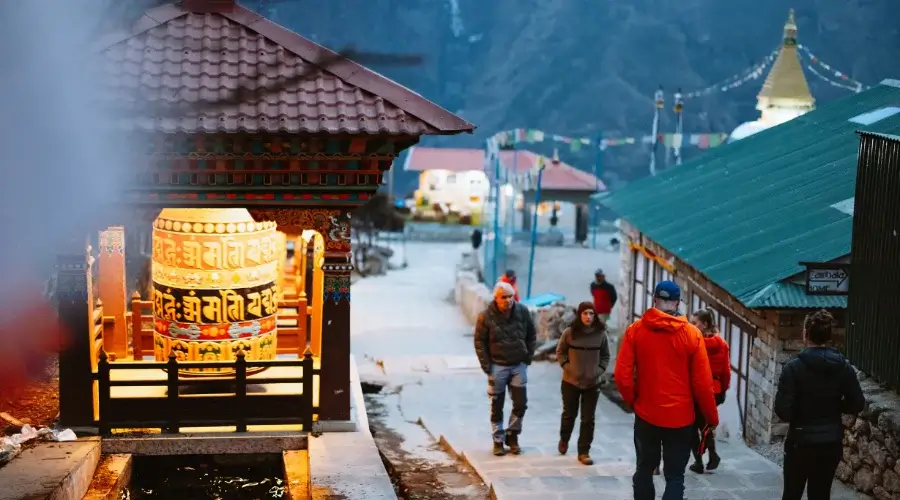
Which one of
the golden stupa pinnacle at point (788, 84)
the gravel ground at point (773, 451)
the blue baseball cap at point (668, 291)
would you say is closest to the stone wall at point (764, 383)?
the gravel ground at point (773, 451)

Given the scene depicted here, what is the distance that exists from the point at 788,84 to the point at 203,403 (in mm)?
24891

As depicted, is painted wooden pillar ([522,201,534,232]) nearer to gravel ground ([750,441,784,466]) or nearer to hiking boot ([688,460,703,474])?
gravel ground ([750,441,784,466])

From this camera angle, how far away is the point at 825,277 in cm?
1057

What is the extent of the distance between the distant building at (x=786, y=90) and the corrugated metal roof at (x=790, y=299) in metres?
20.5

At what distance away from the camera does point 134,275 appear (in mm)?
20203

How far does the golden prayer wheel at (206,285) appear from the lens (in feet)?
36.2

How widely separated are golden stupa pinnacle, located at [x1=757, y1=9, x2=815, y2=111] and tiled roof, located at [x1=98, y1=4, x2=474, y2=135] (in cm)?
2336

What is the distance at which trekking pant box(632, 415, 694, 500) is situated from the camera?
7.26 m

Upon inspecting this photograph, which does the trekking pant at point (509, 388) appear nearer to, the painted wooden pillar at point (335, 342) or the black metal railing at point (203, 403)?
the painted wooden pillar at point (335, 342)

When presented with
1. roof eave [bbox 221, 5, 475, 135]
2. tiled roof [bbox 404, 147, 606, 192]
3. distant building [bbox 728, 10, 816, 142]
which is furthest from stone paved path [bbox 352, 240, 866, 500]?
tiled roof [bbox 404, 147, 606, 192]

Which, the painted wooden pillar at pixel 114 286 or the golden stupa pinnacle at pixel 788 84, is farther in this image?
the golden stupa pinnacle at pixel 788 84

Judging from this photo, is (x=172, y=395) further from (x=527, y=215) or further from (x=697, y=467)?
(x=527, y=215)

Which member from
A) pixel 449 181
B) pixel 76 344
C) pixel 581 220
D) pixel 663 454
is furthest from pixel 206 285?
pixel 449 181

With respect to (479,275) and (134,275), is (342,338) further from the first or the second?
(479,275)
